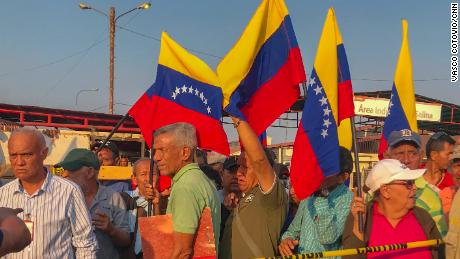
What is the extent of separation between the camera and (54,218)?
11.0 ft

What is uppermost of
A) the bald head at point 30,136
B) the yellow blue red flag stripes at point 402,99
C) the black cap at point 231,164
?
the yellow blue red flag stripes at point 402,99

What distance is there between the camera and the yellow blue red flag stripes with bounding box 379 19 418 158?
5.43 metres

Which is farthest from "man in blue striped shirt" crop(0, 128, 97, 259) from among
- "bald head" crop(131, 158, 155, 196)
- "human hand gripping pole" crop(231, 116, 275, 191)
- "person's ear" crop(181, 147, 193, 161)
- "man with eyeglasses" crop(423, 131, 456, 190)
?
"man with eyeglasses" crop(423, 131, 456, 190)

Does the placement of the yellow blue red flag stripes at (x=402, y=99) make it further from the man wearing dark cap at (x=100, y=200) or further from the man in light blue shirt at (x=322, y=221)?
the man wearing dark cap at (x=100, y=200)

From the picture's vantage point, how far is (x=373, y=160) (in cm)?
1709

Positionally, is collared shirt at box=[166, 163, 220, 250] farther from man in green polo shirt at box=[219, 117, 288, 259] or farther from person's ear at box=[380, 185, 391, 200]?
person's ear at box=[380, 185, 391, 200]

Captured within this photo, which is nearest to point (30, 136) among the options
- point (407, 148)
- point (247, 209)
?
point (247, 209)

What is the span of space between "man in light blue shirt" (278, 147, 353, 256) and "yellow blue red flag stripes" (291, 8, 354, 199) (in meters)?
0.12

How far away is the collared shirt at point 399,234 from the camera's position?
351 cm

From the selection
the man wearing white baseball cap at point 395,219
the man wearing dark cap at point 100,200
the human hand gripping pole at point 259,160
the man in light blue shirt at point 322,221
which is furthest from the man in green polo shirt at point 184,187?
the man wearing dark cap at point 100,200

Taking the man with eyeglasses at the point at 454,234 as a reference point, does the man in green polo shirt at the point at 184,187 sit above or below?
above

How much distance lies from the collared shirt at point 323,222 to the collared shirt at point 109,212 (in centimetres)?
148

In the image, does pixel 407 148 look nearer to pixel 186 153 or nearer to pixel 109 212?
pixel 186 153

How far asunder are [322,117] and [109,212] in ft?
6.27
